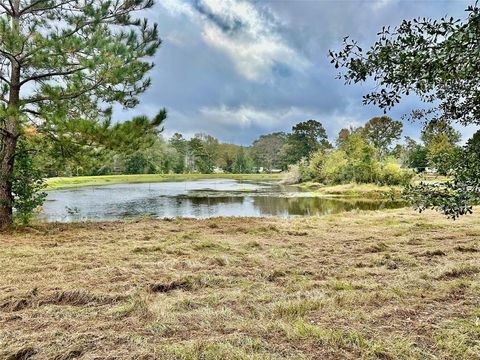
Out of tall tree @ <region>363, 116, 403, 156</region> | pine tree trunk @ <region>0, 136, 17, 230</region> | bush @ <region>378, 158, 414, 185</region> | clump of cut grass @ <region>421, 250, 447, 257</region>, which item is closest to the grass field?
bush @ <region>378, 158, 414, 185</region>

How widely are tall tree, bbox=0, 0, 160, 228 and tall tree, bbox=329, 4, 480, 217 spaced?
5450mm

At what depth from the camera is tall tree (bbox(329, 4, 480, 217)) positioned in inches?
77.6

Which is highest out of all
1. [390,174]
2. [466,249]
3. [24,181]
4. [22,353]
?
Result: [390,174]

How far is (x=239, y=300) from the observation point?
3.06 metres

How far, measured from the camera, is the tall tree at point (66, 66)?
6.49 meters

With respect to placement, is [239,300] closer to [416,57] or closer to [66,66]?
[416,57]

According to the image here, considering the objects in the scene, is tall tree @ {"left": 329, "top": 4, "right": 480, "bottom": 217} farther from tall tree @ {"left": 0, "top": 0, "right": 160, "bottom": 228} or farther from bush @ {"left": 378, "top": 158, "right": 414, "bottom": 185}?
bush @ {"left": 378, "top": 158, "right": 414, "bottom": 185}

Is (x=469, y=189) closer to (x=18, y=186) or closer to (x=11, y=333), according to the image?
(x=11, y=333)

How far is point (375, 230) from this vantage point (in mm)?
7613

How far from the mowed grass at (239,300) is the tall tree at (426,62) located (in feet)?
3.27

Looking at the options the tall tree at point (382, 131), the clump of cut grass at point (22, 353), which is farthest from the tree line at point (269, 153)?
the clump of cut grass at point (22, 353)

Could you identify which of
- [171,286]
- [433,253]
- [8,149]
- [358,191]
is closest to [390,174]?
[358,191]

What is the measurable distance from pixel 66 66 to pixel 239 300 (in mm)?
6491

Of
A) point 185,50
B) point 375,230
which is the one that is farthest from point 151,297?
point 185,50
